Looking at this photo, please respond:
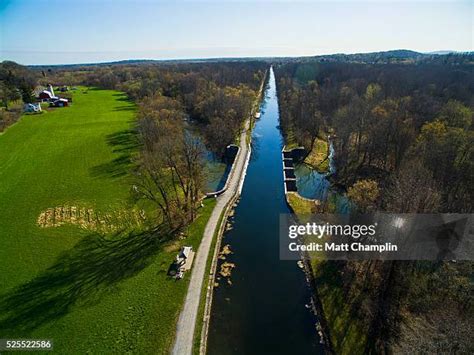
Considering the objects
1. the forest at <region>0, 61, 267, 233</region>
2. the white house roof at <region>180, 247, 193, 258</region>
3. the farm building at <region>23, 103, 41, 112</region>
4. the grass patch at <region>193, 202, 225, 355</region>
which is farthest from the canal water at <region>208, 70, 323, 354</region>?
the farm building at <region>23, 103, 41, 112</region>

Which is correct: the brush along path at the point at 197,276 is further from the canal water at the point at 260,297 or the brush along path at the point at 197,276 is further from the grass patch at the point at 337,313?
the grass patch at the point at 337,313

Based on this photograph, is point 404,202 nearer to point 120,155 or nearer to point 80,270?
point 80,270

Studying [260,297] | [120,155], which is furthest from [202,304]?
[120,155]

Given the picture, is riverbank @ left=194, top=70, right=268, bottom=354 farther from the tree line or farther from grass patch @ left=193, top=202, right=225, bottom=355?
the tree line

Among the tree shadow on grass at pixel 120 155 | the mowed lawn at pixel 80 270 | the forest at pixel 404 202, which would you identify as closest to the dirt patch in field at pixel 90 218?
the mowed lawn at pixel 80 270

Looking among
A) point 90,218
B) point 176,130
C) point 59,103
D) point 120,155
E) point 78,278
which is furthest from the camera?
point 59,103

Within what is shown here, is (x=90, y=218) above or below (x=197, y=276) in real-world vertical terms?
above

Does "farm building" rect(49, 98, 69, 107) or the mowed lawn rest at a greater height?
"farm building" rect(49, 98, 69, 107)
